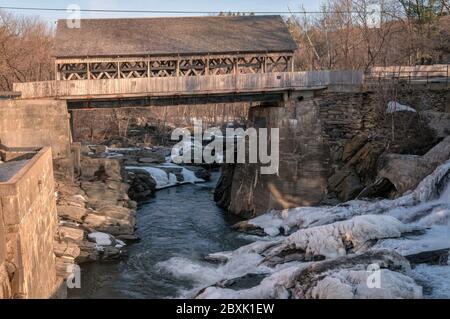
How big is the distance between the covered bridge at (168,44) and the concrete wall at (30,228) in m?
13.4

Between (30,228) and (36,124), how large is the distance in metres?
13.9

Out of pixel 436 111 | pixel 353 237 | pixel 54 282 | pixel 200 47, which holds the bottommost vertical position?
pixel 54 282

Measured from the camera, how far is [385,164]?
65.2 ft

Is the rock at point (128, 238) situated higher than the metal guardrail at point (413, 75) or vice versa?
the metal guardrail at point (413, 75)

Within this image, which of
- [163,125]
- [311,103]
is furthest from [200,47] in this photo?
[163,125]

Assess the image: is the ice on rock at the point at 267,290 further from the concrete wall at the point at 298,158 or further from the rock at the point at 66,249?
the concrete wall at the point at 298,158

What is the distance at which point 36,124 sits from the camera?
74.0 ft

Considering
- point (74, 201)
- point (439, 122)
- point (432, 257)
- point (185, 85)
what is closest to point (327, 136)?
point (439, 122)

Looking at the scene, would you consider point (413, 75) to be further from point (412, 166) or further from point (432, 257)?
point (432, 257)

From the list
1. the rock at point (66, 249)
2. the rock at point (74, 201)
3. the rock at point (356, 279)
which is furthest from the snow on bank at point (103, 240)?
the rock at point (356, 279)

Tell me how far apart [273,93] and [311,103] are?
1.98 meters

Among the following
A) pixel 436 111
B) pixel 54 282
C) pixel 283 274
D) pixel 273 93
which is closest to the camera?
pixel 283 274

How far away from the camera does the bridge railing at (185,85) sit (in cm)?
2295
